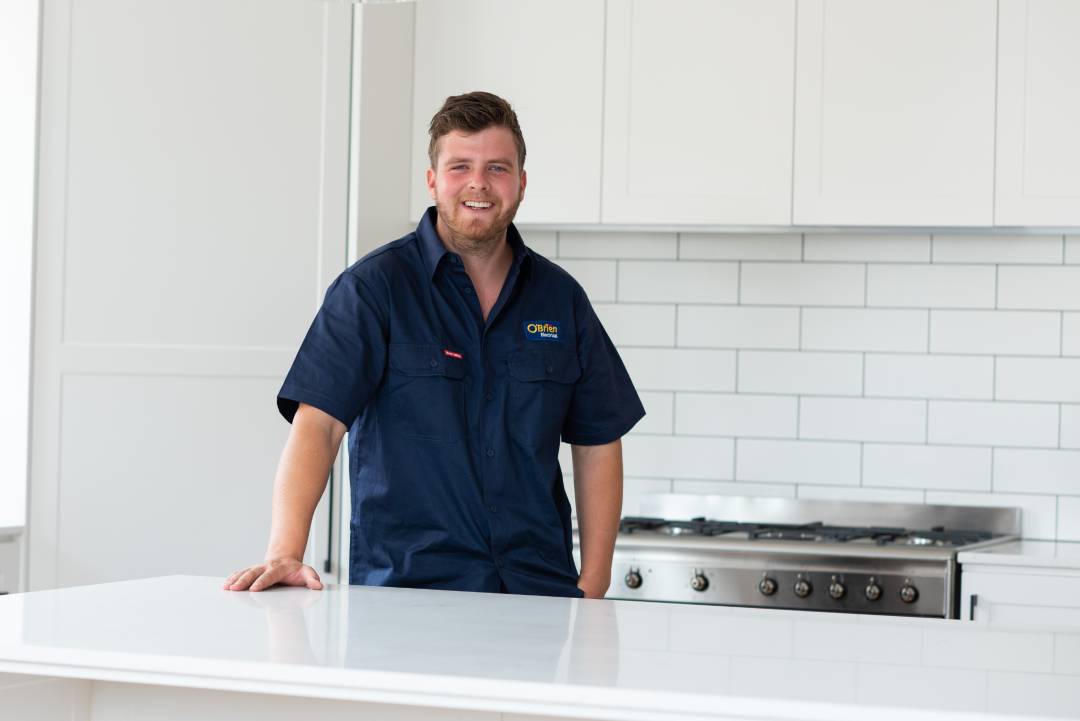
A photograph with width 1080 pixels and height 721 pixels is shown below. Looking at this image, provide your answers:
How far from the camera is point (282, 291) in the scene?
9.96ft

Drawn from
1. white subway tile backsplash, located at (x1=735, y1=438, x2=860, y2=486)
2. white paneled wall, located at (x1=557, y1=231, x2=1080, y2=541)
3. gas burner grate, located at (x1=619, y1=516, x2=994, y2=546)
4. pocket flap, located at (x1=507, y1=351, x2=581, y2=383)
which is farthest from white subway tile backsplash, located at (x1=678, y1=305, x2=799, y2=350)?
pocket flap, located at (x1=507, y1=351, x2=581, y2=383)

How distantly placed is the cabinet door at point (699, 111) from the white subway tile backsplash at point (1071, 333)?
31.1 inches

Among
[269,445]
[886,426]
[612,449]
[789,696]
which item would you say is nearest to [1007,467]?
[886,426]

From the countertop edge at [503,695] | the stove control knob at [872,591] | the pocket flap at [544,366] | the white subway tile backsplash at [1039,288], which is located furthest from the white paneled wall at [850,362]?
the countertop edge at [503,695]

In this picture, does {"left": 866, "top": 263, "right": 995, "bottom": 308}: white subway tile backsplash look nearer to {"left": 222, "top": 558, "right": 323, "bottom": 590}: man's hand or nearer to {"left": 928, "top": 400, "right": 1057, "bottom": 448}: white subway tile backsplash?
{"left": 928, "top": 400, "right": 1057, "bottom": 448}: white subway tile backsplash

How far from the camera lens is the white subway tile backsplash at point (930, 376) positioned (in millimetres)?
3436

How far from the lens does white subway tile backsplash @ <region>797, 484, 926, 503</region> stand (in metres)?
3.47

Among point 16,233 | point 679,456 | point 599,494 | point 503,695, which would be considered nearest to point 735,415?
point 679,456

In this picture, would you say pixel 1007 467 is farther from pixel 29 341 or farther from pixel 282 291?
pixel 29 341

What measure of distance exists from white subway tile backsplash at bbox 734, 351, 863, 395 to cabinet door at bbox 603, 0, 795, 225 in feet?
1.53

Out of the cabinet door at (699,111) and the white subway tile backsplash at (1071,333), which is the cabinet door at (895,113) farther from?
the white subway tile backsplash at (1071,333)

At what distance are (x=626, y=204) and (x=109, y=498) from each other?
140cm

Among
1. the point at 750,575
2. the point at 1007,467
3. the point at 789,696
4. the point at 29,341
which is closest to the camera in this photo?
A: the point at 789,696

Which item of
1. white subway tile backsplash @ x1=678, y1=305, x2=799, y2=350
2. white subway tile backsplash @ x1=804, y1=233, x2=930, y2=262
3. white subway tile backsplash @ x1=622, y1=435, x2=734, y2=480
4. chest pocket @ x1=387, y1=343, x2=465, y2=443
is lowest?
white subway tile backsplash @ x1=622, y1=435, x2=734, y2=480
